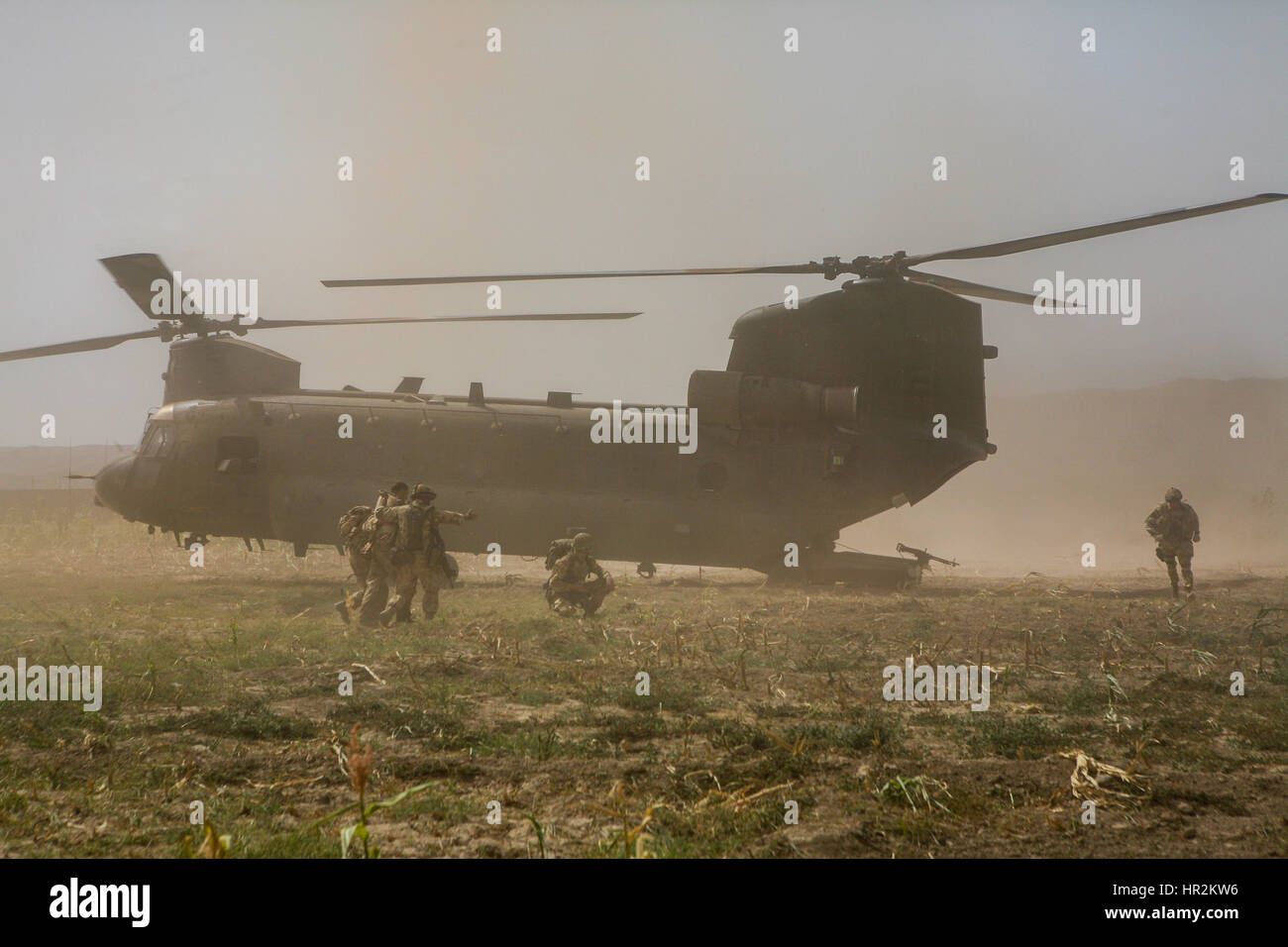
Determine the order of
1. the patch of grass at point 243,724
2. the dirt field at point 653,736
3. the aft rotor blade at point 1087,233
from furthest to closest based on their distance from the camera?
the aft rotor blade at point 1087,233
the patch of grass at point 243,724
the dirt field at point 653,736

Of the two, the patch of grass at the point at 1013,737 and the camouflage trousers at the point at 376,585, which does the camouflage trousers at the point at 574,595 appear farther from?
the patch of grass at the point at 1013,737

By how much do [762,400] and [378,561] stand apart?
20.7ft

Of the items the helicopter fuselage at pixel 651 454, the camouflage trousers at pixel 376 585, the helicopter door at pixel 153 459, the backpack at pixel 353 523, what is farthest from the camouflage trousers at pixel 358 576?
the helicopter door at pixel 153 459

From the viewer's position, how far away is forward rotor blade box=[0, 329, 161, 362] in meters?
13.9

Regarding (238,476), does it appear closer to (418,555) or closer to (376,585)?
(376,585)

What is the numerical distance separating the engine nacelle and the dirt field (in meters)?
3.26

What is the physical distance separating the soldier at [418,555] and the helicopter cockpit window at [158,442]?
6022mm

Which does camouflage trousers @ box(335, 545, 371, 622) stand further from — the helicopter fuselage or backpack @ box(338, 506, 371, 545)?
the helicopter fuselage

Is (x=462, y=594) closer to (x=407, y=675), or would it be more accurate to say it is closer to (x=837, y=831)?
(x=407, y=675)

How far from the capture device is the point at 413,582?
11109 millimetres

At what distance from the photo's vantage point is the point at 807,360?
45.5 ft

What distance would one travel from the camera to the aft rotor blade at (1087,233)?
32.4ft
